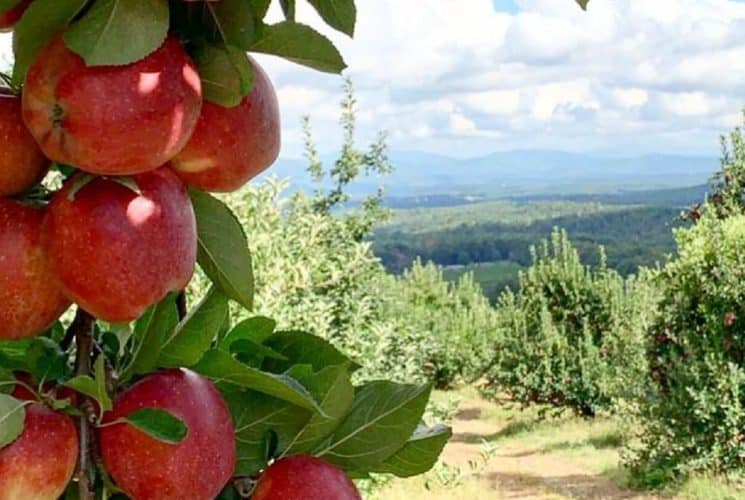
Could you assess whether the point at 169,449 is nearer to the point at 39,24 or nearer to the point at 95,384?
the point at 95,384

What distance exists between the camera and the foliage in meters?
14.3

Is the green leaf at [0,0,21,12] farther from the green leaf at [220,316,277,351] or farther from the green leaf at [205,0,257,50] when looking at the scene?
the green leaf at [220,316,277,351]

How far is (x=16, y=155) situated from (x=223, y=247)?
0.43 ft

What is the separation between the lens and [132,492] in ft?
1.54

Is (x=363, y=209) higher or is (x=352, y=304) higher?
(x=363, y=209)

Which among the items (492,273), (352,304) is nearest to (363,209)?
(352,304)

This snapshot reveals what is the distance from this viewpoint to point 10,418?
1.49 feet

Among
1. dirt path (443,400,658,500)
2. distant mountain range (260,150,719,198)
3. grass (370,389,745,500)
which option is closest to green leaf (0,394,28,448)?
grass (370,389,745,500)

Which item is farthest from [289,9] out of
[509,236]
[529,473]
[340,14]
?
[509,236]

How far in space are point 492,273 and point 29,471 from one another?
48.2 m

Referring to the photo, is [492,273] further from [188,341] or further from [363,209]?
[188,341]

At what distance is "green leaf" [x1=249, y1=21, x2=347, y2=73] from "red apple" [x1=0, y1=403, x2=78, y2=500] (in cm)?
23

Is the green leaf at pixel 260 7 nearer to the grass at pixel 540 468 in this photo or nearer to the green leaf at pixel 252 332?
the green leaf at pixel 252 332

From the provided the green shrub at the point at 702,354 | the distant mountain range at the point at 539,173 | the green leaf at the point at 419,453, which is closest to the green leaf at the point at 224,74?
the green leaf at the point at 419,453
